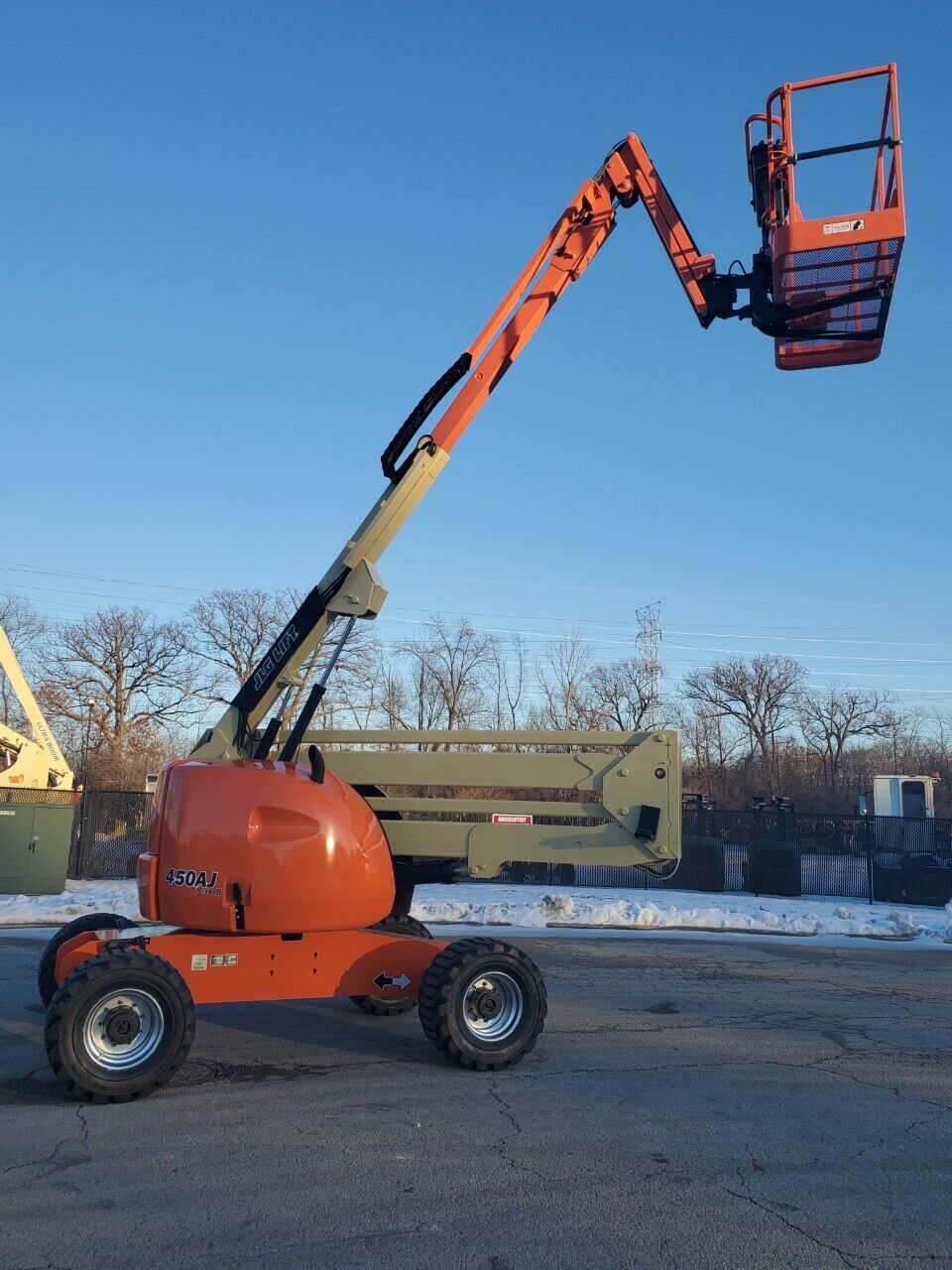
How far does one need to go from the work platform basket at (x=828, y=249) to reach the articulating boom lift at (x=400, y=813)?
17mm

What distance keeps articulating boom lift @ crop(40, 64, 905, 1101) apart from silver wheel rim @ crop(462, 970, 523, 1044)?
14 mm

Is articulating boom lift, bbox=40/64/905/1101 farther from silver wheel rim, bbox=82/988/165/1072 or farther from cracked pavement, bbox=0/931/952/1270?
cracked pavement, bbox=0/931/952/1270

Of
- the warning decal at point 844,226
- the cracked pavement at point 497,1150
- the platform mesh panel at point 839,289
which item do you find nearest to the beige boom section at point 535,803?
the cracked pavement at point 497,1150

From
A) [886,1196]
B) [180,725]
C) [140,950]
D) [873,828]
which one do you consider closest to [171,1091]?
[140,950]

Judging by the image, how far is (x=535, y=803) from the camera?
778 cm

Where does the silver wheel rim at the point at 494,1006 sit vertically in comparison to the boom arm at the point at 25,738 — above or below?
below

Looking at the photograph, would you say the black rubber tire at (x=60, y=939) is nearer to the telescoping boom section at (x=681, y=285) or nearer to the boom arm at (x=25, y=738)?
the telescoping boom section at (x=681, y=285)

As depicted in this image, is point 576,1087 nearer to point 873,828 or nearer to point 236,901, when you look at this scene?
point 236,901

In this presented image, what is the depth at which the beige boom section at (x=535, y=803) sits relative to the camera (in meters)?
7.77

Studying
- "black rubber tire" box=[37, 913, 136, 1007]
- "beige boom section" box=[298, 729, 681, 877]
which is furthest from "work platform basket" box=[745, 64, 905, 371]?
"black rubber tire" box=[37, 913, 136, 1007]

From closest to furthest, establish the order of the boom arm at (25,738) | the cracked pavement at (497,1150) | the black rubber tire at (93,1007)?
the cracked pavement at (497,1150)
the black rubber tire at (93,1007)
the boom arm at (25,738)

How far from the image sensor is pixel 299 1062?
7.28m

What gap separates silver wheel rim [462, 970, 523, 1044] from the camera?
23.4 ft

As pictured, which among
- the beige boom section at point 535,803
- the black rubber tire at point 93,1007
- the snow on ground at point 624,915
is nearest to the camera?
the black rubber tire at point 93,1007
